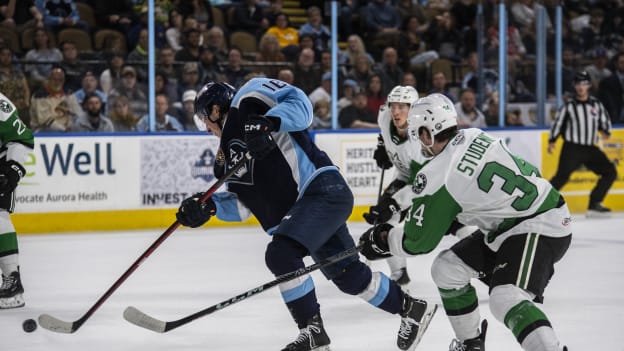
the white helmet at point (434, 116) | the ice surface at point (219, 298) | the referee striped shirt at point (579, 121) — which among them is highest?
the white helmet at point (434, 116)

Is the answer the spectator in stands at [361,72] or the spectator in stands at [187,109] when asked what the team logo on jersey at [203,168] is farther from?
the spectator in stands at [361,72]

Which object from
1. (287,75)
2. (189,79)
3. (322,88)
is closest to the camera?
(189,79)

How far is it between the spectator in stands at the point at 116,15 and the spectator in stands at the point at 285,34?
4.60 feet

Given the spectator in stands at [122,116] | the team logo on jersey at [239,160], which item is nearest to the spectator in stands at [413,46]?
the spectator in stands at [122,116]

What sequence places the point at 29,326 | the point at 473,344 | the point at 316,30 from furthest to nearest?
the point at 316,30, the point at 29,326, the point at 473,344

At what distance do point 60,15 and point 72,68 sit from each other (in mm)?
847

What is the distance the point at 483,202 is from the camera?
344 centimetres

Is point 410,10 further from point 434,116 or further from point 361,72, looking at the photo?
point 434,116

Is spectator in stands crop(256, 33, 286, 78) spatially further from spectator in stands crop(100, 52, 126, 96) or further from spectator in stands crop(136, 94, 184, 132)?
spectator in stands crop(100, 52, 126, 96)

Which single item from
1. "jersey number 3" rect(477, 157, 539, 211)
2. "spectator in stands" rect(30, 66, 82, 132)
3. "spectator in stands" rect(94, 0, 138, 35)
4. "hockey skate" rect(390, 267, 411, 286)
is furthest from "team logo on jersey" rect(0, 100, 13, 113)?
"spectator in stands" rect(94, 0, 138, 35)

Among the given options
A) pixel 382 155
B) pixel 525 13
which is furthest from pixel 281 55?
pixel 382 155

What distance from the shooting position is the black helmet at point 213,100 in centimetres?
418

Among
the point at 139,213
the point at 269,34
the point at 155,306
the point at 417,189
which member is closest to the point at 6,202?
the point at 155,306

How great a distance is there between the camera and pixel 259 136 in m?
3.88
